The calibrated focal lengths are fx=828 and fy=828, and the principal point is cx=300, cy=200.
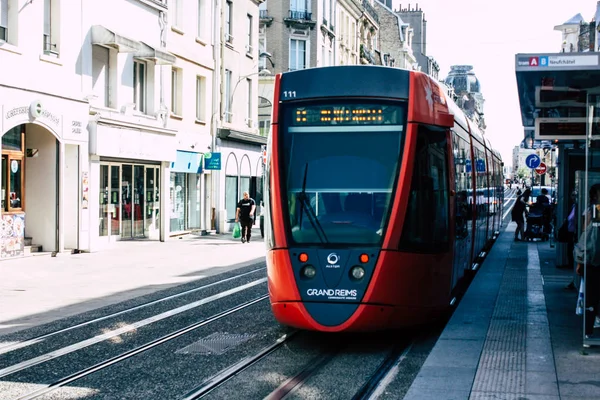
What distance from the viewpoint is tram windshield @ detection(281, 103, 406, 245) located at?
9.09 meters

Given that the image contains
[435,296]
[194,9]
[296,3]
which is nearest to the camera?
[435,296]

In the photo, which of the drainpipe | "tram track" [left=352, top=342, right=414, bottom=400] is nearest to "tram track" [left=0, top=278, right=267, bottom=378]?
"tram track" [left=352, top=342, right=414, bottom=400]

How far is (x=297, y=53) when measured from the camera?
1957 inches

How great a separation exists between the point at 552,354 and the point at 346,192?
2761mm

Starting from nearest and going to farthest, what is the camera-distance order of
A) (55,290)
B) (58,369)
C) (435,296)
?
(58,369) → (435,296) → (55,290)

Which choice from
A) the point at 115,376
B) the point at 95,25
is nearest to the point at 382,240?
the point at 115,376

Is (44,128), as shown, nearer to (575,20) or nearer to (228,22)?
(228,22)

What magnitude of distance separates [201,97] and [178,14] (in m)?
3.74

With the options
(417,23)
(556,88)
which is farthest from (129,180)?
→ (417,23)

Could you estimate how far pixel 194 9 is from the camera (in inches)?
1212

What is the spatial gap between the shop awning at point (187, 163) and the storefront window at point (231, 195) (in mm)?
3057

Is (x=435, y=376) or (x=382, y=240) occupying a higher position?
(x=382, y=240)

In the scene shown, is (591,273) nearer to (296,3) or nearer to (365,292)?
(365,292)

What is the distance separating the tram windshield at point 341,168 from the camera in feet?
29.8
